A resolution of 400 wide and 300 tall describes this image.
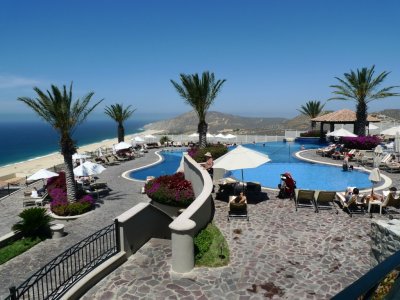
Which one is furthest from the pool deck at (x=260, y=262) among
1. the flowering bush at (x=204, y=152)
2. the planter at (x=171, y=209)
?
the flowering bush at (x=204, y=152)

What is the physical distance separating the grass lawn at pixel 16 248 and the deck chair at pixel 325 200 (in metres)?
11.3

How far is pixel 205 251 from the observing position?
9.28 m

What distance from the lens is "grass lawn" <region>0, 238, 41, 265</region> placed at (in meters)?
11.5

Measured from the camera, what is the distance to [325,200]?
13148 millimetres

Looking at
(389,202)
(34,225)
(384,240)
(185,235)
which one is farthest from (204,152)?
(384,240)

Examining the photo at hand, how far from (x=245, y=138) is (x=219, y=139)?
400 centimetres

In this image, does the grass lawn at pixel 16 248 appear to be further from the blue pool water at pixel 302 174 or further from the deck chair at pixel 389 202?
the deck chair at pixel 389 202

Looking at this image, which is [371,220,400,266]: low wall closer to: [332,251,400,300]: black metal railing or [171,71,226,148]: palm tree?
[332,251,400,300]: black metal railing

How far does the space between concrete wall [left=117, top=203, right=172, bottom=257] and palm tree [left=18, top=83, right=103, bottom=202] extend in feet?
23.9

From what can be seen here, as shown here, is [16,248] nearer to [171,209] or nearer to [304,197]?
[171,209]

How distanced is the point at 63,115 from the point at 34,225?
21.1 feet

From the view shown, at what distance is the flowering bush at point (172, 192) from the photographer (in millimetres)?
15109

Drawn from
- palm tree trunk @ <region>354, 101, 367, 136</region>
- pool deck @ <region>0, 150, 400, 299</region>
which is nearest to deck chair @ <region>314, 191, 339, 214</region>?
pool deck @ <region>0, 150, 400, 299</region>

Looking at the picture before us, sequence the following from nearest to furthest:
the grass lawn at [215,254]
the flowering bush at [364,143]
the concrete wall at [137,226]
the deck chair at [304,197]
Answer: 1. the grass lawn at [215,254]
2. the concrete wall at [137,226]
3. the deck chair at [304,197]
4. the flowering bush at [364,143]
